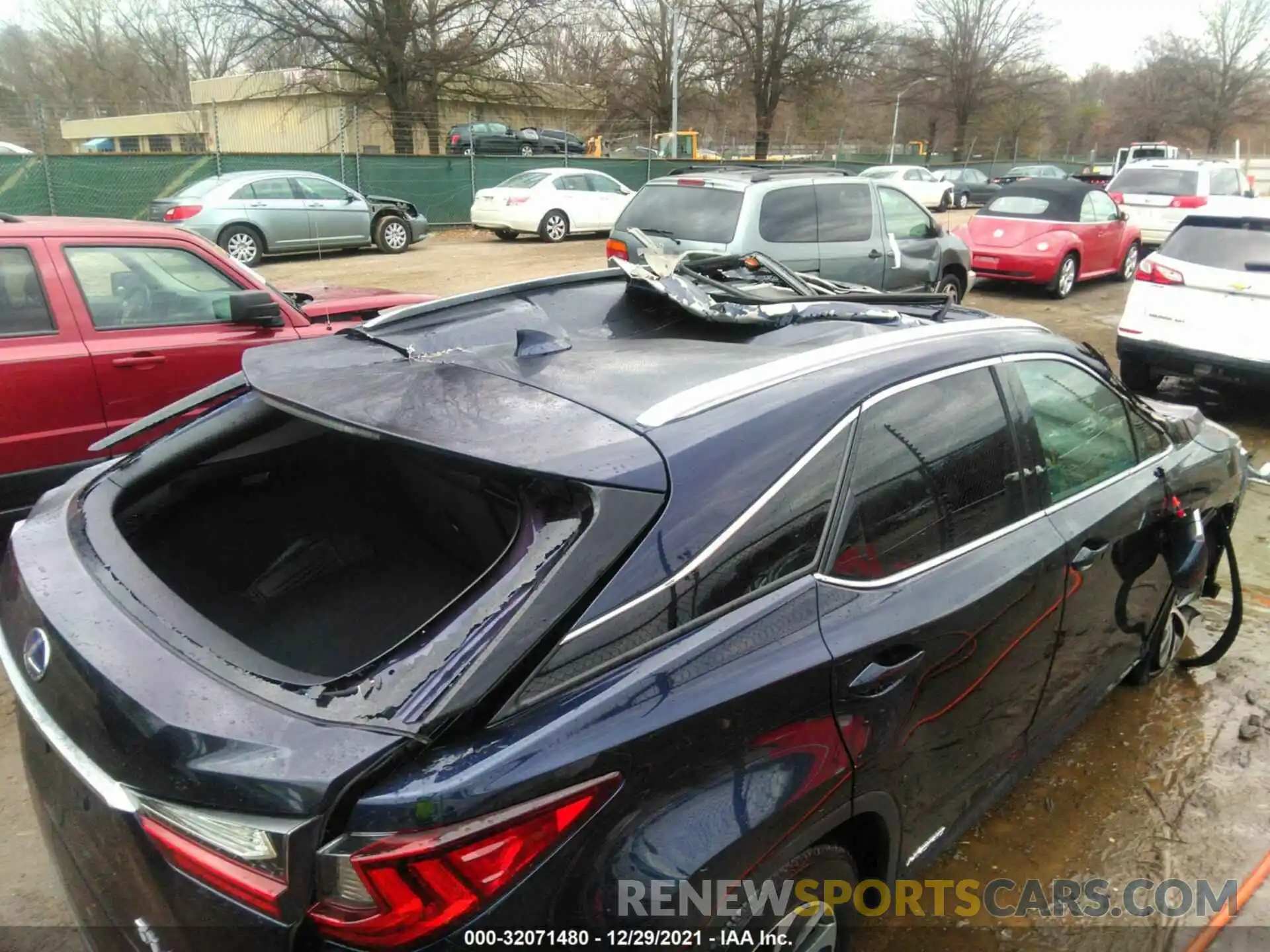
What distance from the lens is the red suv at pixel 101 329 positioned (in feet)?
13.8

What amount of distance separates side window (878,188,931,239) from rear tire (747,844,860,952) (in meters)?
8.47

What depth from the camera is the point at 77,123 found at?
A: 146ft

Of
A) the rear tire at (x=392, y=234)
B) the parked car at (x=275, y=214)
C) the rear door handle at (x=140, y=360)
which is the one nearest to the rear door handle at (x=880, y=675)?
the rear door handle at (x=140, y=360)

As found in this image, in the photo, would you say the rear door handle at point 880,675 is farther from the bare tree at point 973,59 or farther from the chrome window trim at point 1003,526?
the bare tree at point 973,59

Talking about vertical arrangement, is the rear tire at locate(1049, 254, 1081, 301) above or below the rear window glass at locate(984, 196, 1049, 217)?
below

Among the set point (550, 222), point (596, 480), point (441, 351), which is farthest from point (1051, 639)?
point (550, 222)

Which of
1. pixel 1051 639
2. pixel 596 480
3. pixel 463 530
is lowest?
pixel 1051 639

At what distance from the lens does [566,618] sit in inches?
60.9

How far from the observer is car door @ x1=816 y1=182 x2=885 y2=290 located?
8555 millimetres

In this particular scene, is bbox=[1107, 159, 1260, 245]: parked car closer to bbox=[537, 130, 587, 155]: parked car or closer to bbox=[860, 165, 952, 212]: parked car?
bbox=[860, 165, 952, 212]: parked car

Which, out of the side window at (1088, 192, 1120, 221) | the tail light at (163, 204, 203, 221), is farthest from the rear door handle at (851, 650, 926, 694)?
the tail light at (163, 204, 203, 221)

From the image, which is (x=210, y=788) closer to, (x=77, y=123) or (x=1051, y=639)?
(x=1051, y=639)

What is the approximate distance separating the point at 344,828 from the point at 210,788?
0.25 meters

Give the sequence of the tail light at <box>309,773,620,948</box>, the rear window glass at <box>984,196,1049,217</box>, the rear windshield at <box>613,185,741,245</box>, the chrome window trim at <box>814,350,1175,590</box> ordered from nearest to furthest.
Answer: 1. the tail light at <box>309,773,620,948</box>
2. the chrome window trim at <box>814,350,1175,590</box>
3. the rear windshield at <box>613,185,741,245</box>
4. the rear window glass at <box>984,196,1049,217</box>
